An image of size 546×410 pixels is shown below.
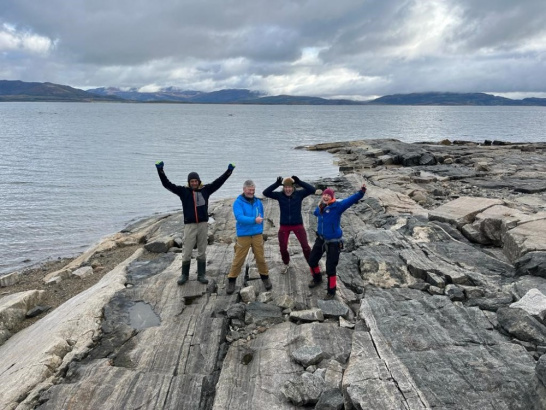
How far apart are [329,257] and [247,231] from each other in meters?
2.22

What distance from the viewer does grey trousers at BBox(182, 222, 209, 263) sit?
11.0 meters

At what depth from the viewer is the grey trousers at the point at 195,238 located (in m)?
11.0

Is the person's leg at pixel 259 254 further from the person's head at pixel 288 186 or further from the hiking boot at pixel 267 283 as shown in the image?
the person's head at pixel 288 186

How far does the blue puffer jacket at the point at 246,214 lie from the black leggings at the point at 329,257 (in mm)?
1583

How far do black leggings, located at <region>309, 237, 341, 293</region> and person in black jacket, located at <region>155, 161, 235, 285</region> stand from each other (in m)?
2.96

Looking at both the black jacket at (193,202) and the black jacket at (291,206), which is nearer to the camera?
the black jacket at (193,202)

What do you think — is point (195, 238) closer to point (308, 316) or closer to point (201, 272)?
point (201, 272)

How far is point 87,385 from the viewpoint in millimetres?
6719

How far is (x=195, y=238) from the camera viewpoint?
11.1 m

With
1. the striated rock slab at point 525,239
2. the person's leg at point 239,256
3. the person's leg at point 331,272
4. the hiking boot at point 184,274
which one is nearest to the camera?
the person's leg at point 331,272

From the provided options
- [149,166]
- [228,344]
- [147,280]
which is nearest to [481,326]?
[228,344]

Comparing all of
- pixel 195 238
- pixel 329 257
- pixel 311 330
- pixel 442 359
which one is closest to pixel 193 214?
pixel 195 238

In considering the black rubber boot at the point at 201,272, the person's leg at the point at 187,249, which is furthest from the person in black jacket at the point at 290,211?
the person's leg at the point at 187,249

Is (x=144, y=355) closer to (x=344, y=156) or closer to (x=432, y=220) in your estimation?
(x=432, y=220)
